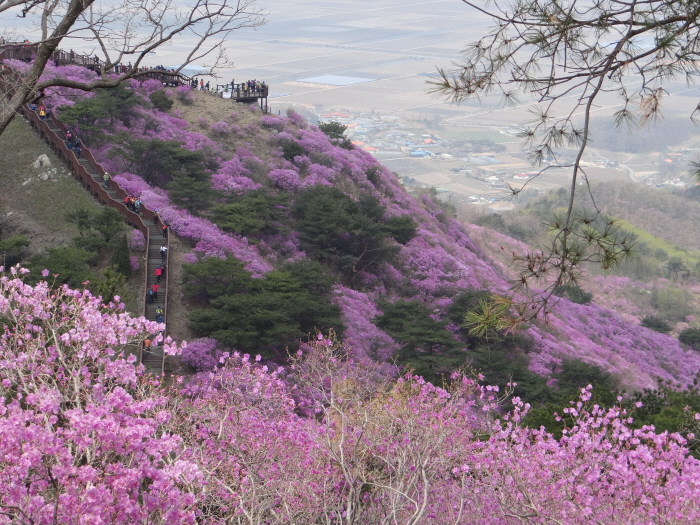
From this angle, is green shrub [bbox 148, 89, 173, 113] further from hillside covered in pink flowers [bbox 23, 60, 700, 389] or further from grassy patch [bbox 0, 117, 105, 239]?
grassy patch [bbox 0, 117, 105, 239]

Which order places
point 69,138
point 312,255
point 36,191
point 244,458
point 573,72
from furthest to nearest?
point 69,138, point 312,255, point 36,191, point 244,458, point 573,72

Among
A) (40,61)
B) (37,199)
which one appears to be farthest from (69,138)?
(40,61)

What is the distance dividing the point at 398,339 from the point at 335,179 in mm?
17031

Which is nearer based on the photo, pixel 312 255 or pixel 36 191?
pixel 36 191

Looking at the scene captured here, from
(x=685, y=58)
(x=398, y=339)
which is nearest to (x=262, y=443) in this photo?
(x=685, y=58)

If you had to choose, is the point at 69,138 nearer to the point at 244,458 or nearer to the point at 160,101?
the point at 160,101

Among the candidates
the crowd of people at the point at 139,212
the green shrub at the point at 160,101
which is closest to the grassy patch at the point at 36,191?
the crowd of people at the point at 139,212

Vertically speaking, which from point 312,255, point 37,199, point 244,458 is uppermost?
point 37,199

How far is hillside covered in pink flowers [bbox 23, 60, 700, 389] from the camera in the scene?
24.9m

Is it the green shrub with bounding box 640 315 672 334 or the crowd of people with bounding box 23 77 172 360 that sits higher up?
the crowd of people with bounding box 23 77 172 360

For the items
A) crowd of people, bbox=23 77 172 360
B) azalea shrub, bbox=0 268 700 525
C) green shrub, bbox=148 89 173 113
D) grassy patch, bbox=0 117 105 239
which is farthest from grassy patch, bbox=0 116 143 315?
azalea shrub, bbox=0 268 700 525

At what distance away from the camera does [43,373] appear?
9328mm

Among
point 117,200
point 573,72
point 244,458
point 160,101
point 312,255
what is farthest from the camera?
point 160,101

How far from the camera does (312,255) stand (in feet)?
110
